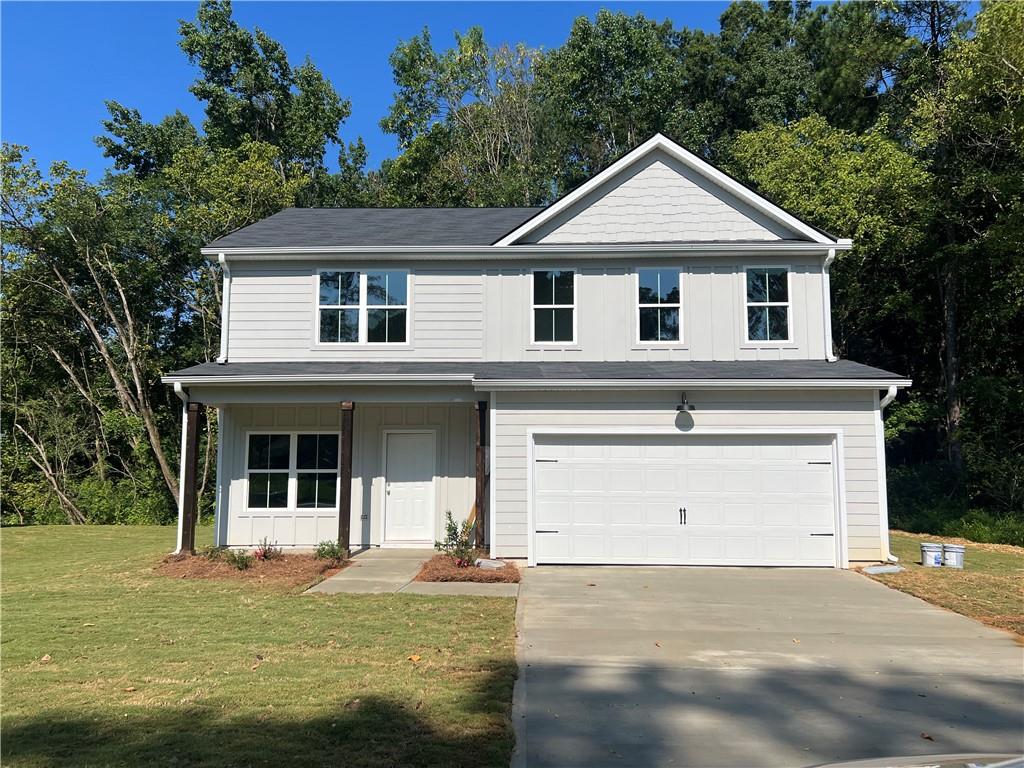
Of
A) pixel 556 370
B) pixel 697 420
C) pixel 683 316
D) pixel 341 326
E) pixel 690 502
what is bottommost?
pixel 690 502

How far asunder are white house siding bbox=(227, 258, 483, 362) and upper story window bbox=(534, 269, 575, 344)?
1121 millimetres

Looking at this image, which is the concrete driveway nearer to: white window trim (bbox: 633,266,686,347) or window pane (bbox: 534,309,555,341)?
white window trim (bbox: 633,266,686,347)

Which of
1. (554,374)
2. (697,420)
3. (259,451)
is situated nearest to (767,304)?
(697,420)

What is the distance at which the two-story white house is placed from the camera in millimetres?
11992

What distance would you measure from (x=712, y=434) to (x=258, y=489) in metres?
8.52

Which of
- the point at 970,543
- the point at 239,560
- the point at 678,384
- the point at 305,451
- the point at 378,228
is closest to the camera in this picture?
the point at 239,560

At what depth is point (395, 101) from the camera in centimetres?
3603

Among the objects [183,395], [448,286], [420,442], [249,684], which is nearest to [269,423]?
[183,395]

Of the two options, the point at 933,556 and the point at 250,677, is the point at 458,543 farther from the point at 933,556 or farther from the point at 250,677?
the point at 933,556

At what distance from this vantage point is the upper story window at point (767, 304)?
1353 centimetres

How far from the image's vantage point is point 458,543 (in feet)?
38.8

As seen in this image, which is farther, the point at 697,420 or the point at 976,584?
the point at 697,420

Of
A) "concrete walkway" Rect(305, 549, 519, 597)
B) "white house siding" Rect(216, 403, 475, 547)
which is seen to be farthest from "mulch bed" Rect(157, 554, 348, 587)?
"white house siding" Rect(216, 403, 475, 547)

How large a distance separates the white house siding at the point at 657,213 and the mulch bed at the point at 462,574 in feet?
20.9
